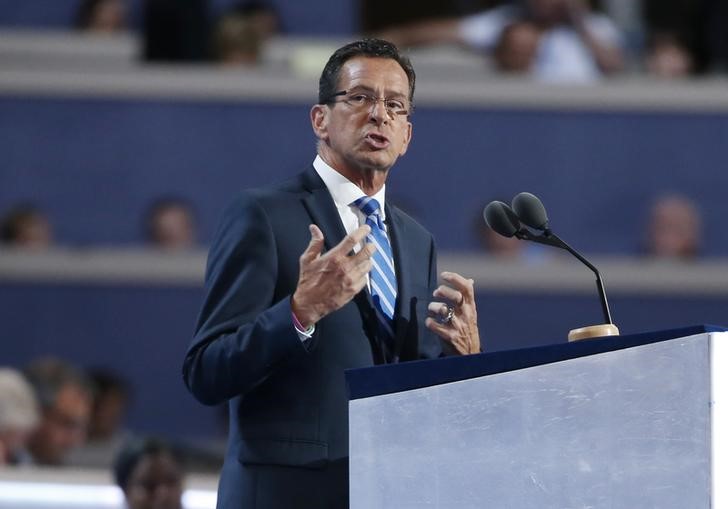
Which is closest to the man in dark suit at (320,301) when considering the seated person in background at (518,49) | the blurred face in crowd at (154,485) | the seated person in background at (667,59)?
the blurred face in crowd at (154,485)

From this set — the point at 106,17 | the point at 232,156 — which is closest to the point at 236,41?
the point at 232,156

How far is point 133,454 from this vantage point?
4.38m

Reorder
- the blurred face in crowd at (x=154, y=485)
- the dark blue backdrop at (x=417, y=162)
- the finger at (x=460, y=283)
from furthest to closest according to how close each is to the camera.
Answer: the dark blue backdrop at (x=417, y=162), the blurred face in crowd at (x=154, y=485), the finger at (x=460, y=283)

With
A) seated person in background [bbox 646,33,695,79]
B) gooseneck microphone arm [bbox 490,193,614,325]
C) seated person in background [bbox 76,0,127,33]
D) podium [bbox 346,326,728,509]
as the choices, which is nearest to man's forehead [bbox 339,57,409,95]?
gooseneck microphone arm [bbox 490,193,614,325]

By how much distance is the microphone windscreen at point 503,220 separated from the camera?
264 cm

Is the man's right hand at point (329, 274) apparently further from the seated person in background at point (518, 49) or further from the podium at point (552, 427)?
the seated person in background at point (518, 49)

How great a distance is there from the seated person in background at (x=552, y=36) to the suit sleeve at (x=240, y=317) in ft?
17.8

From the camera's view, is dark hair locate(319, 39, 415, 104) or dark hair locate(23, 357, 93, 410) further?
dark hair locate(23, 357, 93, 410)

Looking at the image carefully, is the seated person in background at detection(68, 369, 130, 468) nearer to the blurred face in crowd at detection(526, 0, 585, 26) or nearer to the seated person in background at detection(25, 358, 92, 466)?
the seated person in background at detection(25, 358, 92, 466)

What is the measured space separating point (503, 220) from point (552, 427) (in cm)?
50

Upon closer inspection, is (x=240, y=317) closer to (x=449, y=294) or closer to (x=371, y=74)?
(x=449, y=294)

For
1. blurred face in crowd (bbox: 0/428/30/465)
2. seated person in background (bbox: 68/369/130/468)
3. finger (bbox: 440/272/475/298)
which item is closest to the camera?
finger (bbox: 440/272/475/298)

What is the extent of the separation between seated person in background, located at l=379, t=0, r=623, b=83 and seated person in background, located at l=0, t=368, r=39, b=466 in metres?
3.47

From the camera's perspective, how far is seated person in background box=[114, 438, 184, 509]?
4.27m
